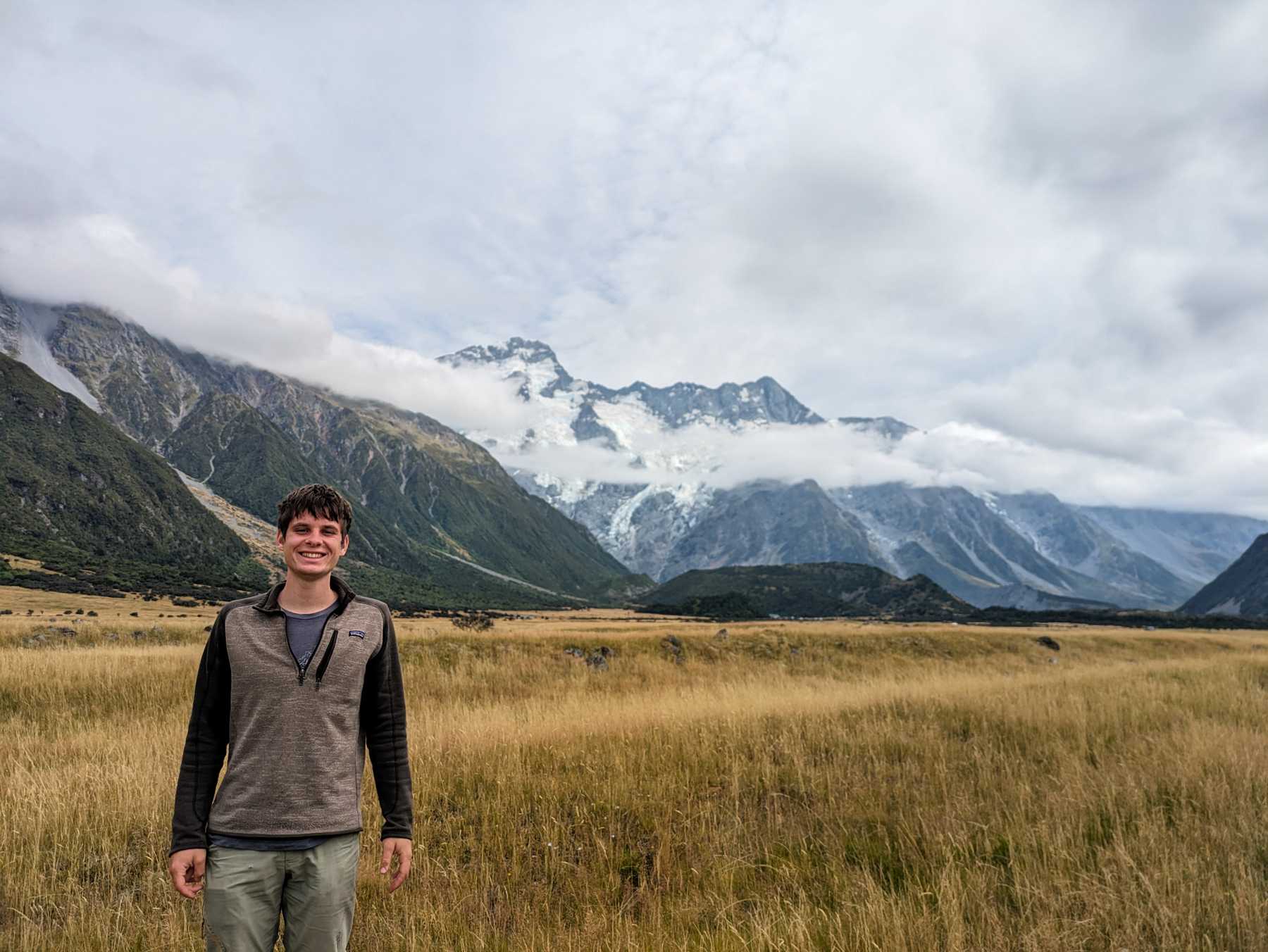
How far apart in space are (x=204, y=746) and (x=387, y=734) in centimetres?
91

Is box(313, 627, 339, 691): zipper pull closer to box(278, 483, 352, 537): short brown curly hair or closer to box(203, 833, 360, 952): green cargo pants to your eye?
box(278, 483, 352, 537): short brown curly hair

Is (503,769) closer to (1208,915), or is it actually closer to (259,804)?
(259,804)

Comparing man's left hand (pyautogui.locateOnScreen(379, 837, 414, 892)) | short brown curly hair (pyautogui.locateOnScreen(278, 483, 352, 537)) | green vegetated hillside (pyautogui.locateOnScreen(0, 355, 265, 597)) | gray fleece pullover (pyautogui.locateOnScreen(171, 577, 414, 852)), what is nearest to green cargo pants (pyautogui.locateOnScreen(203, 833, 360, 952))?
gray fleece pullover (pyautogui.locateOnScreen(171, 577, 414, 852))

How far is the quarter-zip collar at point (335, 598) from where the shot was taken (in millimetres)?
3289

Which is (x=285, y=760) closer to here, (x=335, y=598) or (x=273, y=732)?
(x=273, y=732)

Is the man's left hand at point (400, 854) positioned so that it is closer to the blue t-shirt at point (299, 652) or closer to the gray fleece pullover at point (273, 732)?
the gray fleece pullover at point (273, 732)

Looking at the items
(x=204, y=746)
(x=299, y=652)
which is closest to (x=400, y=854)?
(x=204, y=746)

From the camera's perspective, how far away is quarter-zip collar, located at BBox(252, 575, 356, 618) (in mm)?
3289

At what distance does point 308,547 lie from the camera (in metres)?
3.35

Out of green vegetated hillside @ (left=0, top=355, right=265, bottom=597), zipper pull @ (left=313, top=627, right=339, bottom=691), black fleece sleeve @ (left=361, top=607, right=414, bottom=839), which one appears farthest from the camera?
green vegetated hillside @ (left=0, top=355, right=265, bottom=597)

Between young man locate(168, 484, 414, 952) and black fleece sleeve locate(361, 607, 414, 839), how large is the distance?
0.23ft

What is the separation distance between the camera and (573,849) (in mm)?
5809

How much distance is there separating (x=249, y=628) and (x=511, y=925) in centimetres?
314

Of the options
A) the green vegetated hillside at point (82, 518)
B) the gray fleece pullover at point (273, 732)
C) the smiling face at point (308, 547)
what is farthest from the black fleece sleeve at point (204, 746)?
the green vegetated hillside at point (82, 518)
